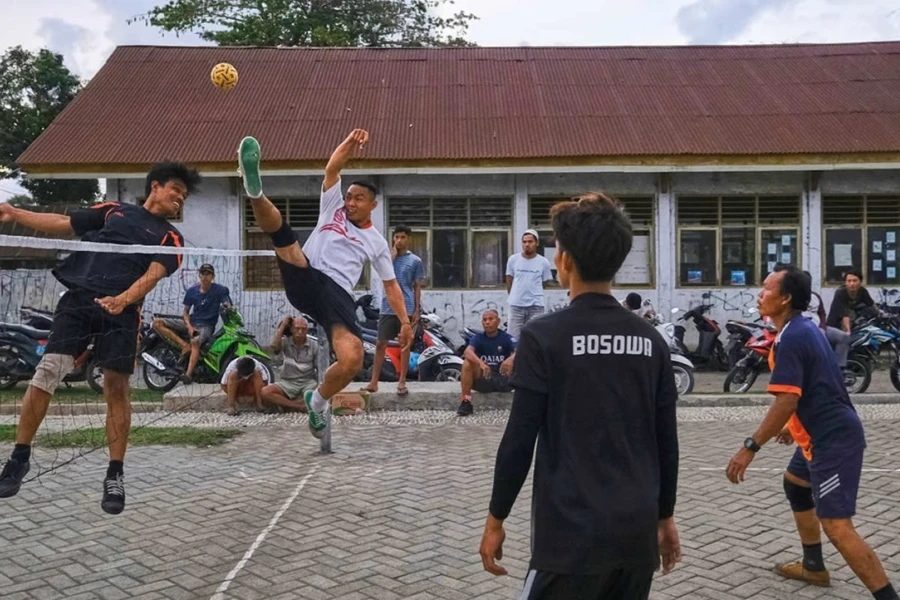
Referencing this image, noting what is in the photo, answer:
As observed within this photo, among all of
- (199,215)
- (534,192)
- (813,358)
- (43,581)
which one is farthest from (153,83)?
(813,358)

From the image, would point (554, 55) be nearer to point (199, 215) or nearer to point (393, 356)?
point (199, 215)

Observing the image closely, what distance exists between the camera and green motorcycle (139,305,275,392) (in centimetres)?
1209

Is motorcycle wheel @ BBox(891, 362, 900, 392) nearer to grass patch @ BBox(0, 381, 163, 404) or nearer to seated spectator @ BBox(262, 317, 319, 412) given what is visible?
seated spectator @ BBox(262, 317, 319, 412)

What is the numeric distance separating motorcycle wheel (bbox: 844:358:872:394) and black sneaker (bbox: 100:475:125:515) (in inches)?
402

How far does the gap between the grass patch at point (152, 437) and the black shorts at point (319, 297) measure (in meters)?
3.58

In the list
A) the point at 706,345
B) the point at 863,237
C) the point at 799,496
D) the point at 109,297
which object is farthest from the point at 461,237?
the point at 799,496

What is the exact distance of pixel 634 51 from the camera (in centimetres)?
2172

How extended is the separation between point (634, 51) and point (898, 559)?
59.5 ft

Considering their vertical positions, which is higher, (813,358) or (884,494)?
(813,358)

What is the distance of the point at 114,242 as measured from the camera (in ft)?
18.0

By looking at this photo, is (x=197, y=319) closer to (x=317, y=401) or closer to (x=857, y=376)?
(x=317, y=401)

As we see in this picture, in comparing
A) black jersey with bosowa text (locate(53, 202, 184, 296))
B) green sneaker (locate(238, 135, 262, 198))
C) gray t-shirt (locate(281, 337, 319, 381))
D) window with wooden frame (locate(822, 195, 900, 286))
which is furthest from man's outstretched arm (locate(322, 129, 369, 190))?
window with wooden frame (locate(822, 195, 900, 286))

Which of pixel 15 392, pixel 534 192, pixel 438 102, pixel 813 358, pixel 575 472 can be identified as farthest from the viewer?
pixel 438 102

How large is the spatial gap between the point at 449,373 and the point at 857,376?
5721 mm
